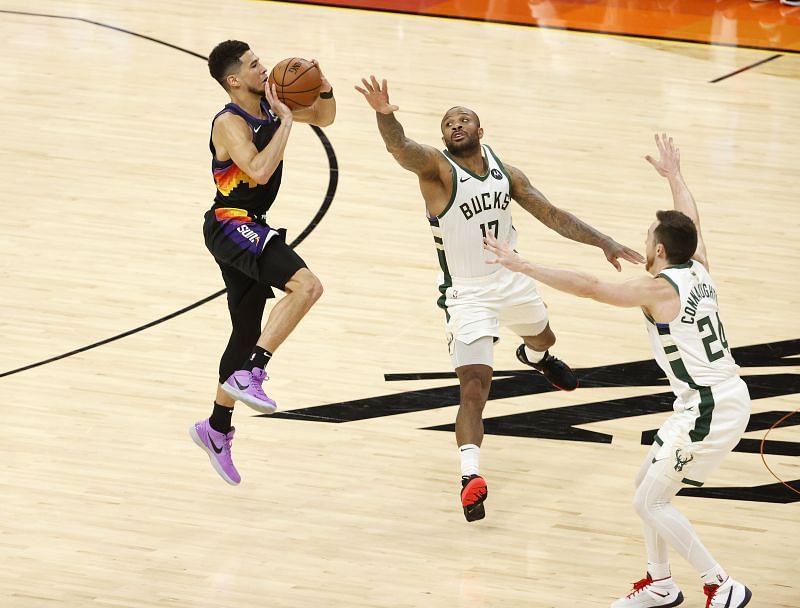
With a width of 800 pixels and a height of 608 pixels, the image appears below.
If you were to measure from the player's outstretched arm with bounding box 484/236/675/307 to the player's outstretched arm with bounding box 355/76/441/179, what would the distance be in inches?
52.8

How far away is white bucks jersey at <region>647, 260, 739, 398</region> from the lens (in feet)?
20.8

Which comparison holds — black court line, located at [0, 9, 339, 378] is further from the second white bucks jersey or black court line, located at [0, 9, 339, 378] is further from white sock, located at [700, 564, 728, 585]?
white sock, located at [700, 564, 728, 585]

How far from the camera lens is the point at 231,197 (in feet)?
24.4

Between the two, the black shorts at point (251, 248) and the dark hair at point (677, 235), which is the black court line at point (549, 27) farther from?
the dark hair at point (677, 235)

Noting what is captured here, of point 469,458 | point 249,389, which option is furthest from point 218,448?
point 469,458

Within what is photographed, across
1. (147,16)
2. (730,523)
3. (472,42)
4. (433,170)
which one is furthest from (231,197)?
(147,16)

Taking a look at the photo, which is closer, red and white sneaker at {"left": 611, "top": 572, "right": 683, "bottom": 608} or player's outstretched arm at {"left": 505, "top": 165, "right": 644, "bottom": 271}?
red and white sneaker at {"left": 611, "top": 572, "right": 683, "bottom": 608}

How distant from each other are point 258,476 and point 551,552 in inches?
72.2

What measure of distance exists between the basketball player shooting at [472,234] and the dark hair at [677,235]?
1033 millimetres

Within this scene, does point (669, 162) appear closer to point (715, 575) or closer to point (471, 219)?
point (471, 219)

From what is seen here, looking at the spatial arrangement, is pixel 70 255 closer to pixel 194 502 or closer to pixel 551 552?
pixel 194 502

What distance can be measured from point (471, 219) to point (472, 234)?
9 cm

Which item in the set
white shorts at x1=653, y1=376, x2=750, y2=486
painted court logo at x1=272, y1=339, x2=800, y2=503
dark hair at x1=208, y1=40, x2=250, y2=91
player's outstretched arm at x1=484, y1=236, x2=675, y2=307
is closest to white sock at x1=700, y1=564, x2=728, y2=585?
white shorts at x1=653, y1=376, x2=750, y2=486

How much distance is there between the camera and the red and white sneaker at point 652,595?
6.56 metres
